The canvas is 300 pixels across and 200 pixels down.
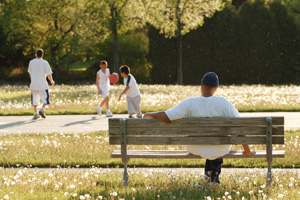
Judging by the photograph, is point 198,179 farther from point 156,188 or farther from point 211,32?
point 211,32

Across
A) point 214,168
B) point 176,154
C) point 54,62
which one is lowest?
point 214,168

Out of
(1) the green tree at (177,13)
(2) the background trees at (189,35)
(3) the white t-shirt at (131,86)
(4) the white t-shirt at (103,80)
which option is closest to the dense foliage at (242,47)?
(2) the background trees at (189,35)

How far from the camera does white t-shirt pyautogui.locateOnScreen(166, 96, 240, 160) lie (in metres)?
5.88

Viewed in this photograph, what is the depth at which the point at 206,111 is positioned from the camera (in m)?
5.98

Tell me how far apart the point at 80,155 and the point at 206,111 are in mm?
3410

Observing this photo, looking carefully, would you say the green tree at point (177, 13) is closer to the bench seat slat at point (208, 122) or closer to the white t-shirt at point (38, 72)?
the white t-shirt at point (38, 72)

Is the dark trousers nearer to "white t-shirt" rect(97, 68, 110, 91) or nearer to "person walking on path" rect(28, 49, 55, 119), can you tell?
"person walking on path" rect(28, 49, 55, 119)

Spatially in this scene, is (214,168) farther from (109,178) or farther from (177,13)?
(177,13)

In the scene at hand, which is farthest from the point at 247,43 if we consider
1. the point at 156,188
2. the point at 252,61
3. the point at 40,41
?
the point at 156,188

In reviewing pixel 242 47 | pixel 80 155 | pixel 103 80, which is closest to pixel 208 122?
pixel 80 155

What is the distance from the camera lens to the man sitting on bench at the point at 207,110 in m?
5.86

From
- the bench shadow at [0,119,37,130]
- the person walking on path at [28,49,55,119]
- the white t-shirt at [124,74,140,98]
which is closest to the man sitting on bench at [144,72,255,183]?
the white t-shirt at [124,74,140,98]

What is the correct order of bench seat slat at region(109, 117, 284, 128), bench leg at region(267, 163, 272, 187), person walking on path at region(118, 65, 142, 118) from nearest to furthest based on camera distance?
bench seat slat at region(109, 117, 284, 128) → bench leg at region(267, 163, 272, 187) → person walking on path at region(118, 65, 142, 118)

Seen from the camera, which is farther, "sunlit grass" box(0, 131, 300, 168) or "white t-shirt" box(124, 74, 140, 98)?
"white t-shirt" box(124, 74, 140, 98)
